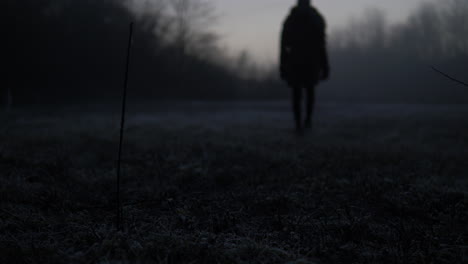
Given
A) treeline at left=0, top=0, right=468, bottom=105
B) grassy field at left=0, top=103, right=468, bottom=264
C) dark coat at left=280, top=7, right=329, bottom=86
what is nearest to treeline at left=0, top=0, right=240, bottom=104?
treeline at left=0, top=0, right=468, bottom=105

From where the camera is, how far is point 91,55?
1394cm

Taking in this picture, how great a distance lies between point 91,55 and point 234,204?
14.3 metres

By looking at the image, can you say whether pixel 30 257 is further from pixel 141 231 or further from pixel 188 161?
pixel 188 161

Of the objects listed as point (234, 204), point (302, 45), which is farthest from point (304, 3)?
point (234, 204)

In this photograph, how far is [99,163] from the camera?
9.82 ft

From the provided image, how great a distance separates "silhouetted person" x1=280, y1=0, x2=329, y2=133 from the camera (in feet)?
15.9

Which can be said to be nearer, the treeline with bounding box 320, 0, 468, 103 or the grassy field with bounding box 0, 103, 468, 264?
the grassy field with bounding box 0, 103, 468, 264

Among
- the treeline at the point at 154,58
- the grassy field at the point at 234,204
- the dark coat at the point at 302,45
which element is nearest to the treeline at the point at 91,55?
the treeline at the point at 154,58

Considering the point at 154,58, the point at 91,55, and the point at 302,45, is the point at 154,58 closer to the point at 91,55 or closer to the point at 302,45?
the point at 91,55

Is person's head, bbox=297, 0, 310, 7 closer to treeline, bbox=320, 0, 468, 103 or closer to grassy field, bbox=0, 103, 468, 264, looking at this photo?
grassy field, bbox=0, 103, 468, 264

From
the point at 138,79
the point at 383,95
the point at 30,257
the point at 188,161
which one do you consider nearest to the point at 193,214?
the point at 30,257

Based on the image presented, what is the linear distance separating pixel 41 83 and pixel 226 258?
1406 centimetres

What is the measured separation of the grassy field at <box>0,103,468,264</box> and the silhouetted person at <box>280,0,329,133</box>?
1698 millimetres

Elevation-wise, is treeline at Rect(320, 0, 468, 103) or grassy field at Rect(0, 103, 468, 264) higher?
treeline at Rect(320, 0, 468, 103)
